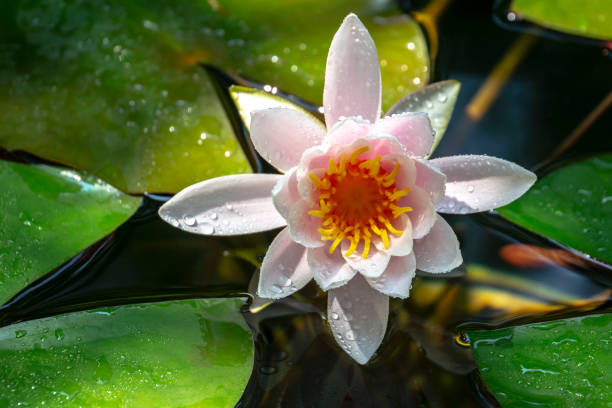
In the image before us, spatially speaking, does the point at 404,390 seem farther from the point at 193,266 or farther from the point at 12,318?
the point at 12,318

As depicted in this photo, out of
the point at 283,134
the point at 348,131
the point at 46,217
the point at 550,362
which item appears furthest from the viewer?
the point at 46,217

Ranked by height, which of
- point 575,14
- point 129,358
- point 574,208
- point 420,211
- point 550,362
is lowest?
point 129,358

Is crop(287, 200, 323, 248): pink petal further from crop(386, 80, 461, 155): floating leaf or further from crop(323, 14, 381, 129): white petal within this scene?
crop(386, 80, 461, 155): floating leaf

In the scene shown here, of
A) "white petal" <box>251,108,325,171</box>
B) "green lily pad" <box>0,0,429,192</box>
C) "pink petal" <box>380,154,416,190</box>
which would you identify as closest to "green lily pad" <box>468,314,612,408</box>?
"pink petal" <box>380,154,416,190</box>

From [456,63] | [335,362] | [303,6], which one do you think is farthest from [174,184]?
[456,63]

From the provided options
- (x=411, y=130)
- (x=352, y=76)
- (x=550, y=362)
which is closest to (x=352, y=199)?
(x=411, y=130)

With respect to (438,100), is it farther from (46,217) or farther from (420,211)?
(46,217)

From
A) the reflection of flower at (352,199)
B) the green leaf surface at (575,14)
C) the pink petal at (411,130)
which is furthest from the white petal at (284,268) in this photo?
the green leaf surface at (575,14)

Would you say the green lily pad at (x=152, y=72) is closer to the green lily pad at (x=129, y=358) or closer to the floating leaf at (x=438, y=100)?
the floating leaf at (x=438, y=100)
